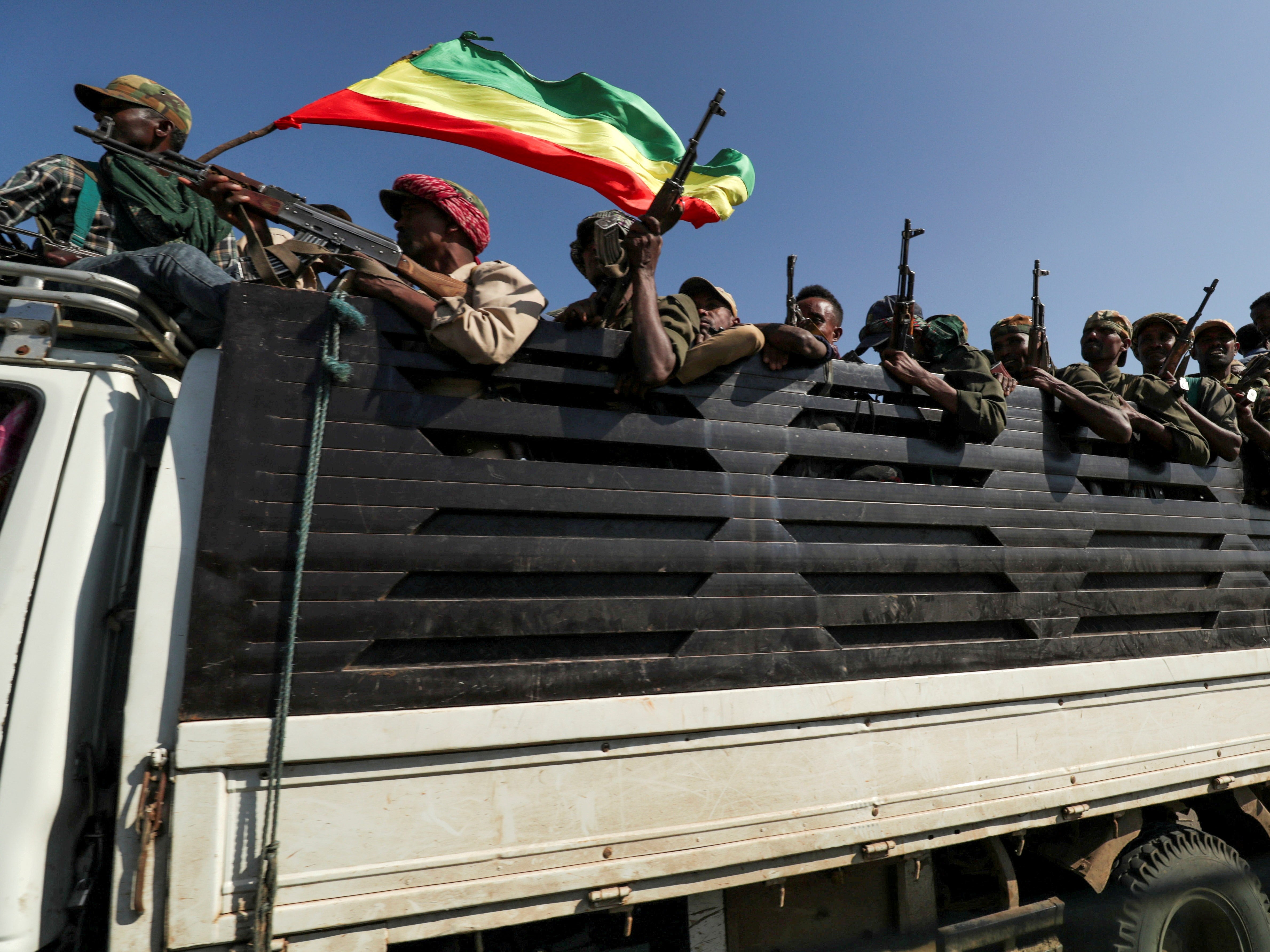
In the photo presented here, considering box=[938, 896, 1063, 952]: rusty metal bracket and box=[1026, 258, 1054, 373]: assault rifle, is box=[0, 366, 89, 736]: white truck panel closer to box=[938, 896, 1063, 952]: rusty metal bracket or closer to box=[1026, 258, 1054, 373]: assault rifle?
box=[938, 896, 1063, 952]: rusty metal bracket

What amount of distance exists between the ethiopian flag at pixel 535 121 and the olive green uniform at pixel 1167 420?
2400mm

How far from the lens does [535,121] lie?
3.87 m

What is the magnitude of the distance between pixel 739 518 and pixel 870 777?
0.78 m

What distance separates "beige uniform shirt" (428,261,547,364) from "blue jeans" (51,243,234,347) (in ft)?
2.00

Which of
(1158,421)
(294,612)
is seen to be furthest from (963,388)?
(294,612)

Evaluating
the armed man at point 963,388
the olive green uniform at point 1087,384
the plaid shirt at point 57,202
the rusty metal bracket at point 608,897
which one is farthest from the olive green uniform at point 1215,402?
the plaid shirt at point 57,202

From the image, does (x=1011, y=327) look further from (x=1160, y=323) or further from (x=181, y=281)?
(x=181, y=281)

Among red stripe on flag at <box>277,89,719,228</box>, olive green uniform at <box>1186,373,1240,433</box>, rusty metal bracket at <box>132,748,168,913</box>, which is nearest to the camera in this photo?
rusty metal bracket at <box>132,748,168,913</box>

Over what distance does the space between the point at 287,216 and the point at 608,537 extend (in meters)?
1.80

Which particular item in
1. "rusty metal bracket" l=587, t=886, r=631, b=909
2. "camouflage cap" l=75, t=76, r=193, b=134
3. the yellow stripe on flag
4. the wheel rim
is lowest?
the wheel rim

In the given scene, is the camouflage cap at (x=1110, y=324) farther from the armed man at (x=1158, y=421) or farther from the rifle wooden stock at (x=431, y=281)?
the rifle wooden stock at (x=431, y=281)

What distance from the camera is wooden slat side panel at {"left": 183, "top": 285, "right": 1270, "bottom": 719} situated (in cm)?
153

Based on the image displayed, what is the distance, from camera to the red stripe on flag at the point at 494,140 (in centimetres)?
347

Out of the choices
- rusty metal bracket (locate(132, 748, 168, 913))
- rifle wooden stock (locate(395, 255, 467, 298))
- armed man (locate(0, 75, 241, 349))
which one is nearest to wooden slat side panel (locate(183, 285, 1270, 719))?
rusty metal bracket (locate(132, 748, 168, 913))
